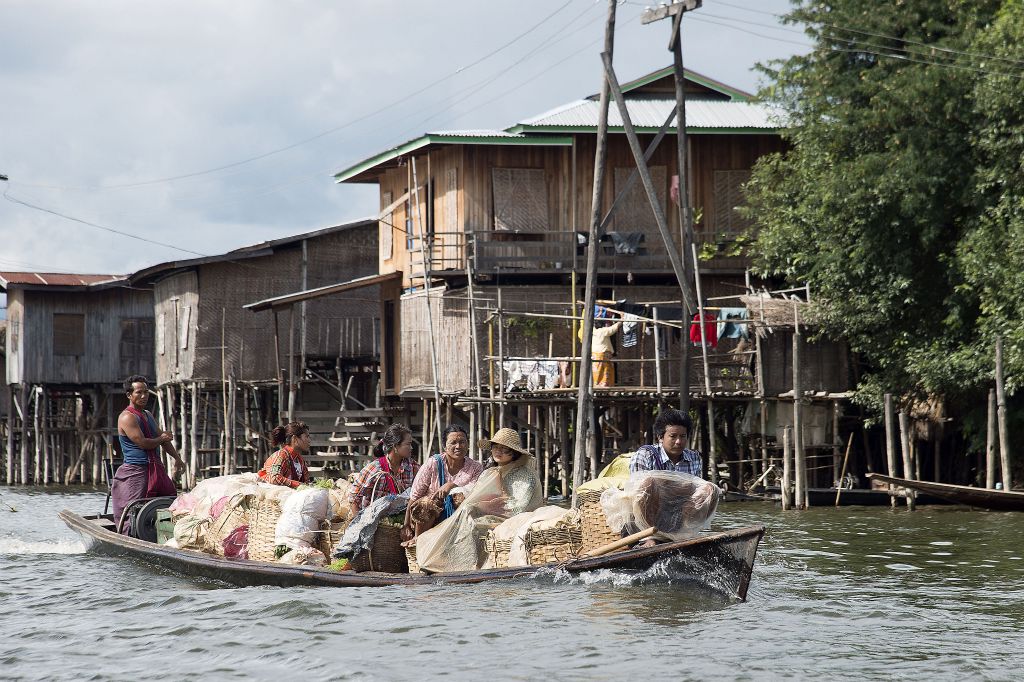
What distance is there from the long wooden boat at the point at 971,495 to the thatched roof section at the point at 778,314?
13.0ft

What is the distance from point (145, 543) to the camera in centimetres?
1436

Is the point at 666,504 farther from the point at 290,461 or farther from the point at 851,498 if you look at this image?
the point at 851,498

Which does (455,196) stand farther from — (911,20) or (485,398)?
(911,20)

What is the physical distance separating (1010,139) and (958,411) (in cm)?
587

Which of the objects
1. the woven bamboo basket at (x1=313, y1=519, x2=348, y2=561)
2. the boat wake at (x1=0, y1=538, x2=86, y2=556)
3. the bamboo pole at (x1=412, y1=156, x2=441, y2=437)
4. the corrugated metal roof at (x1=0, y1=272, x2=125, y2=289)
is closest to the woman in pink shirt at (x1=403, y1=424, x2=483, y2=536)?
the woven bamboo basket at (x1=313, y1=519, x2=348, y2=561)

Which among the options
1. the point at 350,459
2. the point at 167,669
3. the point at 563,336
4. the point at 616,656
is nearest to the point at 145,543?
the point at 167,669

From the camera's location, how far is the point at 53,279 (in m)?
39.2

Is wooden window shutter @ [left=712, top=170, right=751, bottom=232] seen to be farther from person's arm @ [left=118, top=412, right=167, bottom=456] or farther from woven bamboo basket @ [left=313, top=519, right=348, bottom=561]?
woven bamboo basket @ [left=313, top=519, right=348, bottom=561]

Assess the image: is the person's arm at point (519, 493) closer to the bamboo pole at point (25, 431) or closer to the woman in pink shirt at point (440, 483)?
the woman in pink shirt at point (440, 483)

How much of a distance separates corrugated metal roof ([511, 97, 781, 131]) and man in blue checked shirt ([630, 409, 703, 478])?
15.0 m

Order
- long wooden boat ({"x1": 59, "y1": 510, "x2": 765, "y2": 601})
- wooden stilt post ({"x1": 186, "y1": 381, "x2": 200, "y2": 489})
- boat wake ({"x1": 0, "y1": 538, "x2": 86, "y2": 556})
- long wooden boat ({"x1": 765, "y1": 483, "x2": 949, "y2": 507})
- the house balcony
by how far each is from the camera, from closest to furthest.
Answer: long wooden boat ({"x1": 59, "y1": 510, "x2": 765, "y2": 601}) → boat wake ({"x1": 0, "y1": 538, "x2": 86, "y2": 556}) → long wooden boat ({"x1": 765, "y1": 483, "x2": 949, "y2": 507}) → the house balcony → wooden stilt post ({"x1": 186, "y1": 381, "x2": 200, "y2": 489})

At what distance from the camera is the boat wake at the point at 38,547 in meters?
17.3

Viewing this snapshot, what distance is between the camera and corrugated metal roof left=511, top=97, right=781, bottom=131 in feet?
87.2

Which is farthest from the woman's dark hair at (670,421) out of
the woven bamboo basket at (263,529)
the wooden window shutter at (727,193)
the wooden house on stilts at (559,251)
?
the wooden window shutter at (727,193)
